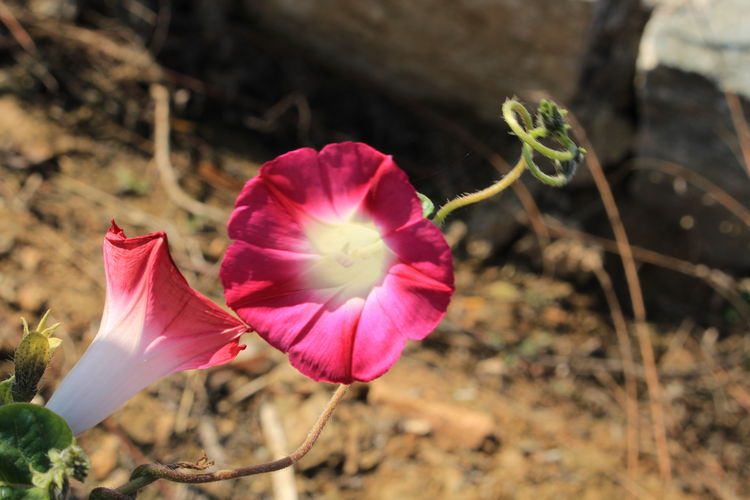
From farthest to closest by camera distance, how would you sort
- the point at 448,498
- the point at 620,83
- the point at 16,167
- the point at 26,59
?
the point at 620,83, the point at 26,59, the point at 16,167, the point at 448,498

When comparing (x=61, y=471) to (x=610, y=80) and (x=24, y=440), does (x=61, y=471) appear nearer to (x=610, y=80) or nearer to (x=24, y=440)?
(x=24, y=440)

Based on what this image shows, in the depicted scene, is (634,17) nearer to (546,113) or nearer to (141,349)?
(546,113)

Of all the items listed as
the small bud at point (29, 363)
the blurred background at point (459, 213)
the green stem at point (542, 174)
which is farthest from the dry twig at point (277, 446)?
the green stem at point (542, 174)

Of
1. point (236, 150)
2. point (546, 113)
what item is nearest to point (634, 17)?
point (236, 150)

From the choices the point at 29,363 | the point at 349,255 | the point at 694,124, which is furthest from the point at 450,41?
the point at 29,363

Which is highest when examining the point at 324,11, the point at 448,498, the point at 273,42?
the point at 324,11

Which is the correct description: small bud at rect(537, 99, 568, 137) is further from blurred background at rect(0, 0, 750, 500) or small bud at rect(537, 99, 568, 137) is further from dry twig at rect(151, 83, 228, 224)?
dry twig at rect(151, 83, 228, 224)
